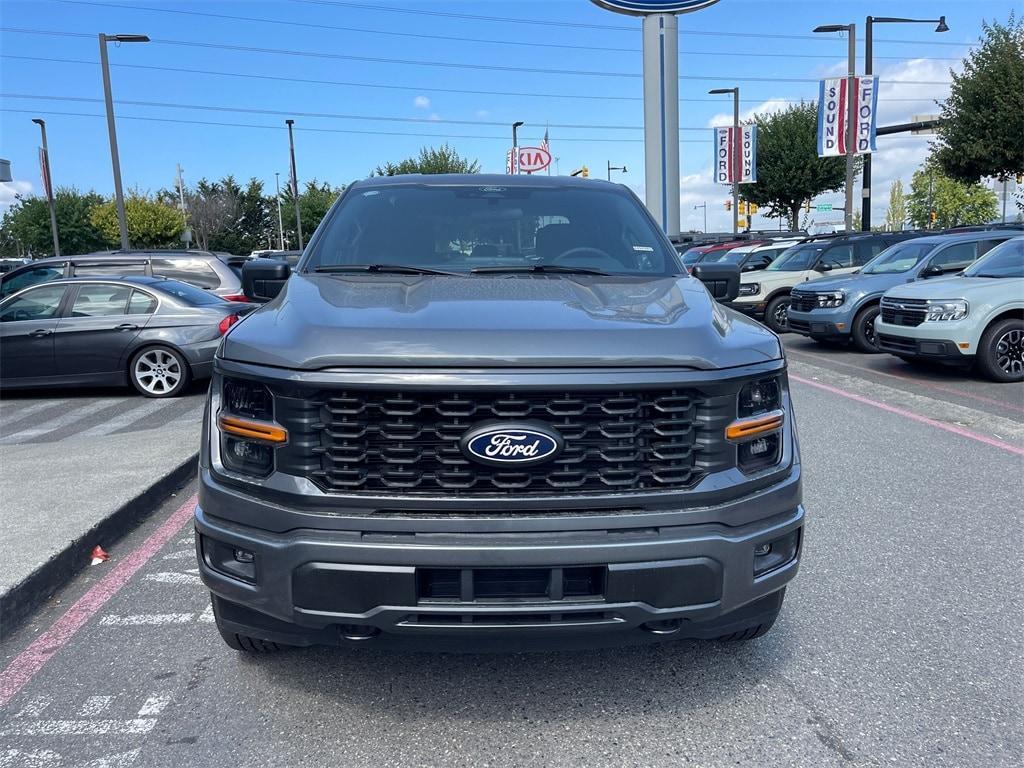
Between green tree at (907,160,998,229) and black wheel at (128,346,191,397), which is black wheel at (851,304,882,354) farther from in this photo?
green tree at (907,160,998,229)

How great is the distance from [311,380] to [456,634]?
2.77 ft

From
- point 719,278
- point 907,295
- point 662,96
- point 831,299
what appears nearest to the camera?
point 719,278

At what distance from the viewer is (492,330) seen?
8.16 ft

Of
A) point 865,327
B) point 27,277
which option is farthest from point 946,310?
point 27,277

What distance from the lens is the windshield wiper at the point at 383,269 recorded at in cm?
353

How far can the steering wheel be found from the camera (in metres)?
3.78

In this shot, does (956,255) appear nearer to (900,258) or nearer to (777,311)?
(900,258)

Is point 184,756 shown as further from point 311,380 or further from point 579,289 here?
point 579,289

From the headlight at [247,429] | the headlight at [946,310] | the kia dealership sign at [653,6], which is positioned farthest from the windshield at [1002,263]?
the kia dealership sign at [653,6]

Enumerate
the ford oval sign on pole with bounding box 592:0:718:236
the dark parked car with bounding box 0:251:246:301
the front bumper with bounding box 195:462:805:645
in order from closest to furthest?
the front bumper with bounding box 195:462:805:645 < the dark parked car with bounding box 0:251:246:301 < the ford oval sign on pole with bounding box 592:0:718:236

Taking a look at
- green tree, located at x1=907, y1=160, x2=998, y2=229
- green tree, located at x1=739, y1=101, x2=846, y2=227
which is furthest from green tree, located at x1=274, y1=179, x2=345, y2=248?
green tree, located at x1=907, y1=160, x2=998, y2=229

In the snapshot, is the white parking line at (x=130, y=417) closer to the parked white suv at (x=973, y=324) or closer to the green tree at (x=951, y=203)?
the parked white suv at (x=973, y=324)

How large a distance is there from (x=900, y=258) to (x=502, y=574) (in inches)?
498

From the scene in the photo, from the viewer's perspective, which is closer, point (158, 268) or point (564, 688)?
point (564, 688)
